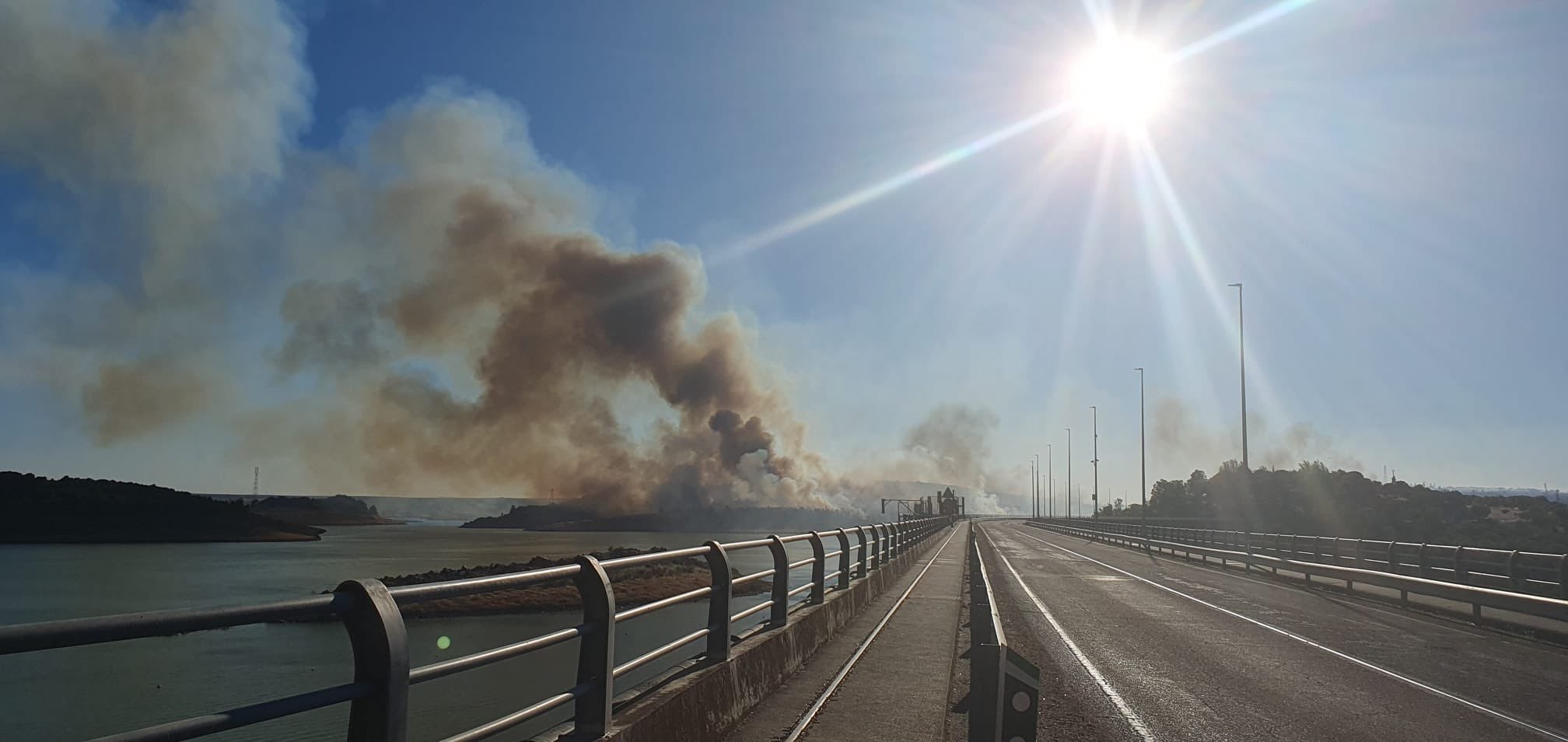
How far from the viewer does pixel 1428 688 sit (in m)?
9.92

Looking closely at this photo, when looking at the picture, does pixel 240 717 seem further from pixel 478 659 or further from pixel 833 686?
pixel 833 686

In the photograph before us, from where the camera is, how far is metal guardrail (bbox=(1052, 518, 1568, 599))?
59.5 ft

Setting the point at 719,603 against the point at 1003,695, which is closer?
the point at 1003,695

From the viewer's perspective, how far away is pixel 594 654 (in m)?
5.00

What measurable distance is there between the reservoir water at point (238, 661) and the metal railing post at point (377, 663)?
18.5m

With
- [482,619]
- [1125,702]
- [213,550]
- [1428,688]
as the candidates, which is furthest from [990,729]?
[213,550]

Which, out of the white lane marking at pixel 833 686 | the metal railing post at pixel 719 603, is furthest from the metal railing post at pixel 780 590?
the metal railing post at pixel 719 603

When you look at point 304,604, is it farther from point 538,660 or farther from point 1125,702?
point 538,660

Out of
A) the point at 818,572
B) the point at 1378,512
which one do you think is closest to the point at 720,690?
the point at 818,572

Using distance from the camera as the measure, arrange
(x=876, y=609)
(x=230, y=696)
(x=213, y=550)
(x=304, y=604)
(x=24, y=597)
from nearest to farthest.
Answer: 1. (x=304, y=604)
2. (x=876, y=609)
3. (x=230, y=696)
4. (x=24, y=597)
5. (x=213, y=550)

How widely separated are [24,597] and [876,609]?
3608 inches

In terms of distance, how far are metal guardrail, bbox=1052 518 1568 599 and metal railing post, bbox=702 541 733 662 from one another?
51.9 ft

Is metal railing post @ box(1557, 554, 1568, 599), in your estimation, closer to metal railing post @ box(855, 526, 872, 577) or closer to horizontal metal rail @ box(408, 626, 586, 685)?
metal railing post @ box(855, 526, 872, 577)

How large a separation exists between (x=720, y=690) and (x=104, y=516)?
642 feet
